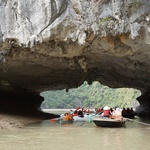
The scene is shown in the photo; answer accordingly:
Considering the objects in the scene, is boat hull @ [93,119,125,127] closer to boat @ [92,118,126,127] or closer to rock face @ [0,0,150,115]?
boat @ [92,118,126,127]

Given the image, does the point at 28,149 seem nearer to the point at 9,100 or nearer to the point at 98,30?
the point at 98,30

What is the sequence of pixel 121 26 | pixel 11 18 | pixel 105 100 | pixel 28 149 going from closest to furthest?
pixel 28 149 → pixel 121 26 → pixel 11 18 → pixel 105 100

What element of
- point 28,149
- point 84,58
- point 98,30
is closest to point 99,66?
point 84,58

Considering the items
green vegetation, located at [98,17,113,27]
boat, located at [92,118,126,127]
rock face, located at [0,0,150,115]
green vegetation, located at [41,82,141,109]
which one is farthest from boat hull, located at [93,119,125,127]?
green vegetation, located at [41,82,141,109]

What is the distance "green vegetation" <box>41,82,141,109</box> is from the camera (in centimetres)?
5131

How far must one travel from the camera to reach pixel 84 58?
11.8 m

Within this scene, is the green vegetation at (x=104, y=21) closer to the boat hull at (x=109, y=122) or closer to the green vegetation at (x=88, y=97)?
the boat hull at (x=109, y=122)

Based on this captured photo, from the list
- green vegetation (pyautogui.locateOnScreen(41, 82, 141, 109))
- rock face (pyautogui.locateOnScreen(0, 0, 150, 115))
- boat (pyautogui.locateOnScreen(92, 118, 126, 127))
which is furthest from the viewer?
green vegetation (pyautogui.locateOnScreen(41, 82, 141, 109))

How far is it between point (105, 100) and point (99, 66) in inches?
1549

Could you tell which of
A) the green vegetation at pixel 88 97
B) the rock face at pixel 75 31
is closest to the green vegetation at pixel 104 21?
the rock face at pixel 75 31

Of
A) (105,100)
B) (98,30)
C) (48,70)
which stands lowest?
(105,100)

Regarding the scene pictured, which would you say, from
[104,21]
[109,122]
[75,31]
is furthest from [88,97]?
[104,21]

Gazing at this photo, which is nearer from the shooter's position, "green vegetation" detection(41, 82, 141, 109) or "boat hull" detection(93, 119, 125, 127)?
"boat hull" detection(93, 119, 125, 127)

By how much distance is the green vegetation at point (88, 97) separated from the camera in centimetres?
5131
